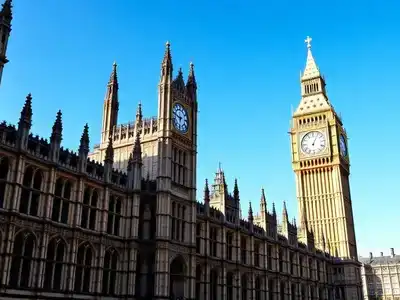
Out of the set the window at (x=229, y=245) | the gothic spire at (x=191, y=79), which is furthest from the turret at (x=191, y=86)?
the window at (x=229, y=245)

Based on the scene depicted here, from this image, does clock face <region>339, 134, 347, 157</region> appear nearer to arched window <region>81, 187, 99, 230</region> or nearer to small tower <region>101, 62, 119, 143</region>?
small tower <region>101, 62, 119, 143</region>

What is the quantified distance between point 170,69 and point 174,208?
15.2 meters

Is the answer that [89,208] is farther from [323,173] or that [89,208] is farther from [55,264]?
[323,173]

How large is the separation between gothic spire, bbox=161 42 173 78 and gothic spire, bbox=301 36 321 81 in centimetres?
6369

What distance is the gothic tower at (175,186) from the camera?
1847 inches

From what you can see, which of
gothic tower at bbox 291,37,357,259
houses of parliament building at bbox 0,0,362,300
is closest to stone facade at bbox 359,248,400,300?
gothic tower at bbox 291,37,357,259

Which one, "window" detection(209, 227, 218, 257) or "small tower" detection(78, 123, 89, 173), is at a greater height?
"small tower" detection(78, 123, 89, 173)

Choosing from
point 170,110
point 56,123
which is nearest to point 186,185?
point 170,110

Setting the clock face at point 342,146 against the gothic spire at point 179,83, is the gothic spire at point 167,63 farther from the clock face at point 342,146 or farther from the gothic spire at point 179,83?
the clock face at point 342,146

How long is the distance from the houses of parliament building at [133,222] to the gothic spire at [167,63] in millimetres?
118

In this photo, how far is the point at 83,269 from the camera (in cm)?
4156

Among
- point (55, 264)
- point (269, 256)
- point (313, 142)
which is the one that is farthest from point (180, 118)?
point (313, 142)

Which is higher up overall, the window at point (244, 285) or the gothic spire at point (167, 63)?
the gothic spire at point (167, 63)

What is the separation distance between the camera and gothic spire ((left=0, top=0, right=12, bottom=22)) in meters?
38.5
